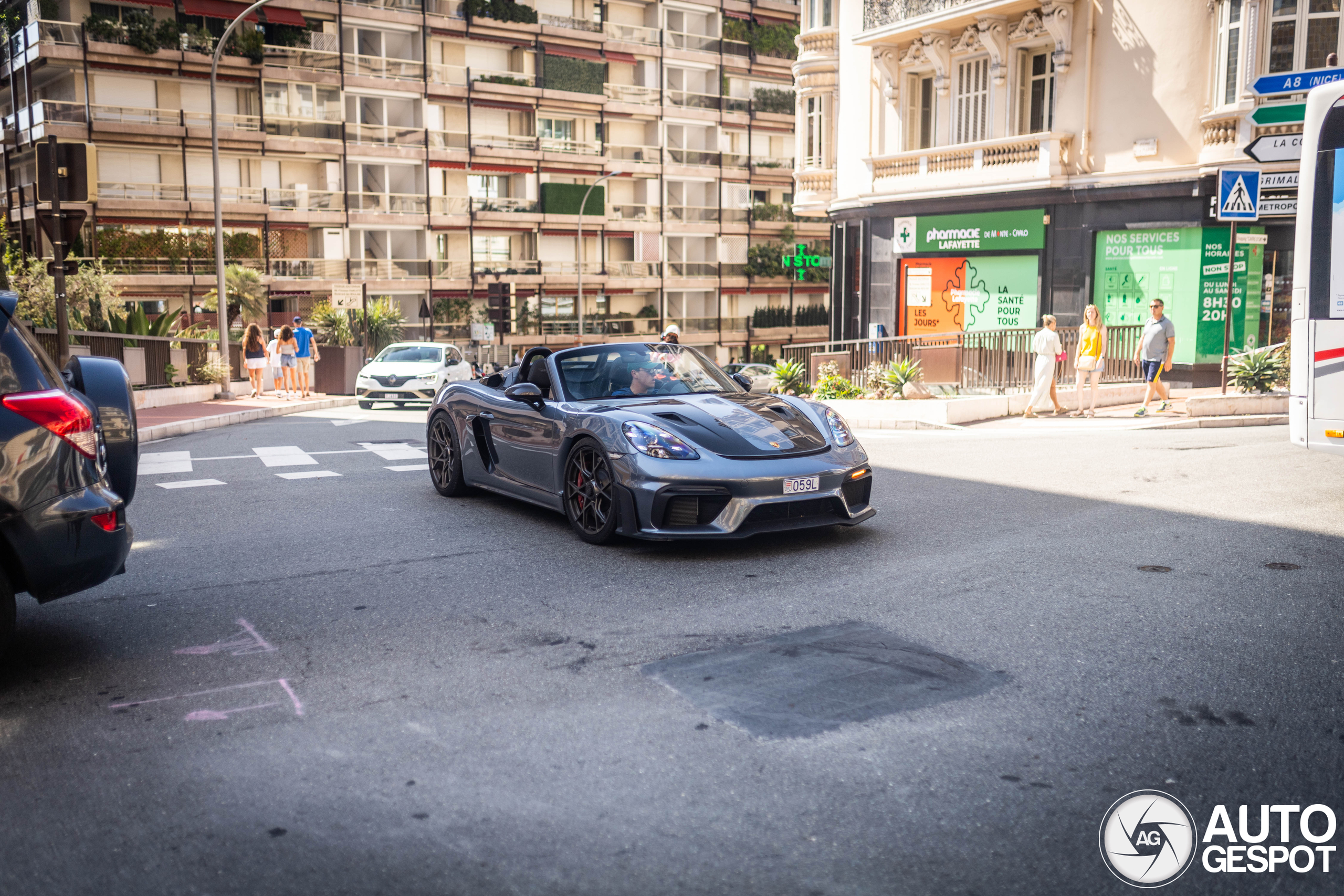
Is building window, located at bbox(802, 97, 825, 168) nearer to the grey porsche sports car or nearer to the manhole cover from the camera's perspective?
the grey porsche sports car


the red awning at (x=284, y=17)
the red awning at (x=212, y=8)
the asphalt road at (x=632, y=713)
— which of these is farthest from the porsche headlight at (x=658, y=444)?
the red awning at (x=284, y=17)

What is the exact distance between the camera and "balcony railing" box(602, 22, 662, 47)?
5797cm

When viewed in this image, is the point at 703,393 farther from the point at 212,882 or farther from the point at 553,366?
the point at 212,882

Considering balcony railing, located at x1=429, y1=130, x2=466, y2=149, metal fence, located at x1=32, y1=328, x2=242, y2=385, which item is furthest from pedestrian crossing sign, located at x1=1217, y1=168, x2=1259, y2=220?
balcony railing, located at x1=429, y1=130, x2=466, y2=149

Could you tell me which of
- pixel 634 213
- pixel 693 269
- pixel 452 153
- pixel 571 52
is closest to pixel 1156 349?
pixel 452 153

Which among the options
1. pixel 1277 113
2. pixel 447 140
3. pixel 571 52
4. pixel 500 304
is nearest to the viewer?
pixel 1277 113

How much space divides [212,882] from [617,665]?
6.96ft

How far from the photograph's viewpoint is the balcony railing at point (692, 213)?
6078 centimetres

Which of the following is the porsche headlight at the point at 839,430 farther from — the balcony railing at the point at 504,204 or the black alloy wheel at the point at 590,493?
the balcony railing at the point at 504,204

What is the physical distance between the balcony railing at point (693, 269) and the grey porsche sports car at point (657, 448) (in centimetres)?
5224

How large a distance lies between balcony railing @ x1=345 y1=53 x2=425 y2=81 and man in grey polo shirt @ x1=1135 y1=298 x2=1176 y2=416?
138ft

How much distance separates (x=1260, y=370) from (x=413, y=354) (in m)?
17.0

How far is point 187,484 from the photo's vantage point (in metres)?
11.2

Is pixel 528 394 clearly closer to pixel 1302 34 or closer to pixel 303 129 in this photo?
pixel 1302 34
